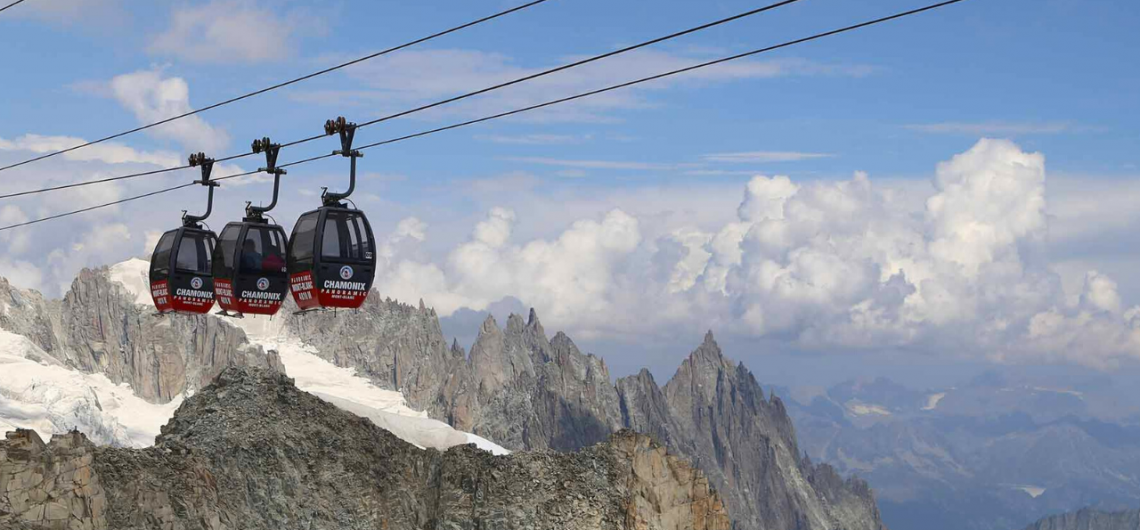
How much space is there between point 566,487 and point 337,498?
1373cm

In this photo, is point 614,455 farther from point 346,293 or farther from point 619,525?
point 346,293

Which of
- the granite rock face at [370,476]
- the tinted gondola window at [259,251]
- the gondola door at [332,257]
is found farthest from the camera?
the granite rock face at [370,476]

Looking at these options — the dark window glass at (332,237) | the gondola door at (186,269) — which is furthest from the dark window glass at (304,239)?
the gondola door at (186,269)

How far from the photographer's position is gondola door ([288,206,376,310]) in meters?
33.5

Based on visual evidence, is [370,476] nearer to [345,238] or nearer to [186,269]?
[186,269]

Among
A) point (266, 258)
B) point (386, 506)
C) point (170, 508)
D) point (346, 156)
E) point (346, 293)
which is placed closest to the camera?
point (346, 156)

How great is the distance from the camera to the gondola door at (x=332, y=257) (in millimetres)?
33531

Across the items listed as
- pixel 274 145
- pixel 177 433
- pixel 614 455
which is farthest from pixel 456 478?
pixel 274 145

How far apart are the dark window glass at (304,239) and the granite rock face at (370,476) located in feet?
108

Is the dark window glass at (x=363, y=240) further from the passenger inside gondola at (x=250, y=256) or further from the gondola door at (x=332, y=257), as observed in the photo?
the passenger inside gondola at (x=250, y=256)

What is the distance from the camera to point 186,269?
38.2 m

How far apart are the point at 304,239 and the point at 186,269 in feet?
19.6

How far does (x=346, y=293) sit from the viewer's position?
33.8 meters

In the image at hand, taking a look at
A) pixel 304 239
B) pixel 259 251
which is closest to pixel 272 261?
pixel 259 251
